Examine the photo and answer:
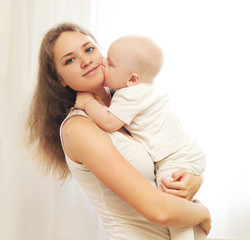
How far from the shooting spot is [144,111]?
4.57 ft

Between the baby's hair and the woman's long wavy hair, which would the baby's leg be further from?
the woman's long wavy hair

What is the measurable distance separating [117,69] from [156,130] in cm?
27

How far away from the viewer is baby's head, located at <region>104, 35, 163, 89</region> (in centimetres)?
141

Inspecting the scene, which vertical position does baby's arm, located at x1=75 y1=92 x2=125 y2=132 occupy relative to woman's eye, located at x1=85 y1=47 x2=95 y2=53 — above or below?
below

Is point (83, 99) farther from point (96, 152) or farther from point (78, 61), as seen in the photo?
point (96, 152)

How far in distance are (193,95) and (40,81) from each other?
87 centimetres

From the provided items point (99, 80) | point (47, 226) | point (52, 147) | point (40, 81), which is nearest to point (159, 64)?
point (99, 80)

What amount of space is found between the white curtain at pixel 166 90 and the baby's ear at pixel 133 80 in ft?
1.68

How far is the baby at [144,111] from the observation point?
1.35 meters

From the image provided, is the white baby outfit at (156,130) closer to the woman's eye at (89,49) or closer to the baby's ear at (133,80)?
the baby's ear at (133,80)

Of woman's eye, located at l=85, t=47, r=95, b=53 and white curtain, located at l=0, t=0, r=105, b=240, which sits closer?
woman's eye, located at l=85, t=47, r=95, b=53

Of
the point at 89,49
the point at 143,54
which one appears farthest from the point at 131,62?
the point at 89,49

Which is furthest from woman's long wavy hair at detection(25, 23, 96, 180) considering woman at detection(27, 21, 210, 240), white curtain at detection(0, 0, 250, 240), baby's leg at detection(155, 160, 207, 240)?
baby's leg at detection(155, 160, 207, 240)

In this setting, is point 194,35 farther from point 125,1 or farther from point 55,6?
point 55,6
